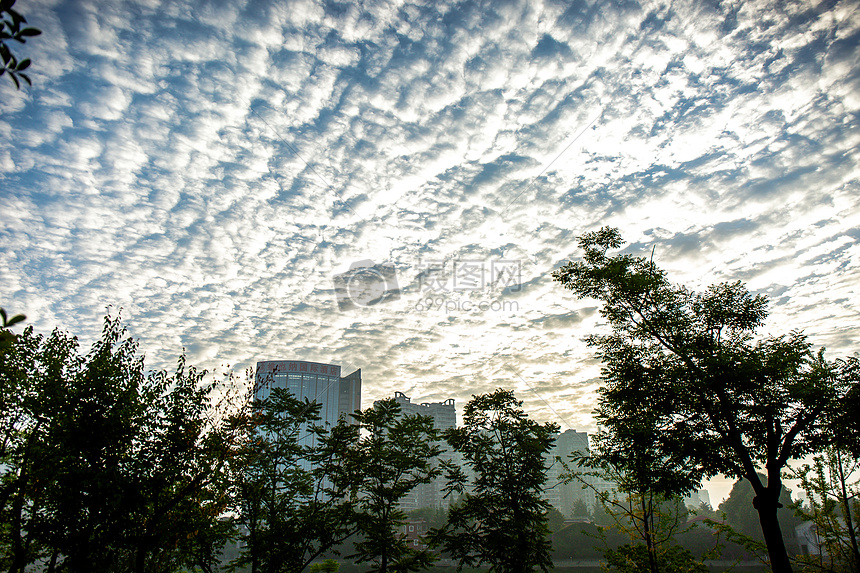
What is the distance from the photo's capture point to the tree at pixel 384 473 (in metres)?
17.0

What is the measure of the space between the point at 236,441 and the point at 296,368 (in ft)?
540

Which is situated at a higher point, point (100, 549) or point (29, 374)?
point (29, 374)

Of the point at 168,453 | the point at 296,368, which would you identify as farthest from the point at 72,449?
the point at 296,368

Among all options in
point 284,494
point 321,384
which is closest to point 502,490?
point 284,494

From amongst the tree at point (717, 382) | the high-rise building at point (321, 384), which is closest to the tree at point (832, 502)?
the tree at point (717, 382)

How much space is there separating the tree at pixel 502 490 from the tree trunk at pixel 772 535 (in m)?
7.67

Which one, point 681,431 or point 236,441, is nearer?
point 236,441

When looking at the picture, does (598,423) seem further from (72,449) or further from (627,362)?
(72,449)

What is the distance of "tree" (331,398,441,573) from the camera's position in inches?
670

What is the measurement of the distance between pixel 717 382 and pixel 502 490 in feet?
32.1

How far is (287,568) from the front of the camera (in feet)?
46.4

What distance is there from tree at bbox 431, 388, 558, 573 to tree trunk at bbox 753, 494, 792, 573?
767 centimetres

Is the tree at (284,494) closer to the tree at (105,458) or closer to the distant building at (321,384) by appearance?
the tree at (105,458)

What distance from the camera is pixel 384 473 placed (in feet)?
59.9
